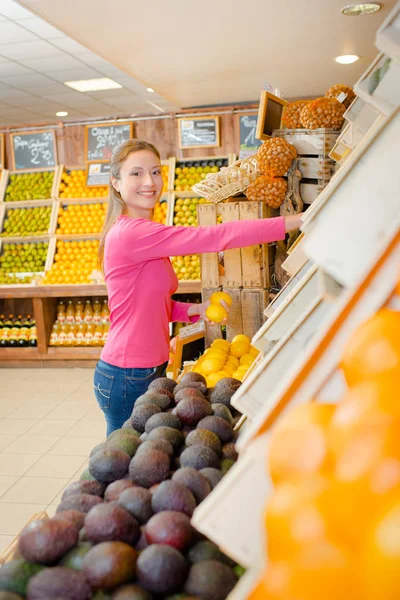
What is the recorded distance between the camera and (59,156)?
653 cm

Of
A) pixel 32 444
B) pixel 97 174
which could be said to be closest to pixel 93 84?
pixel 97 174

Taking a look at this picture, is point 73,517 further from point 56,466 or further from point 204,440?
point 56,466

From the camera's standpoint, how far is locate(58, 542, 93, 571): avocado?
2.93 feet

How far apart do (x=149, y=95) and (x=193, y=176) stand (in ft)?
15.2

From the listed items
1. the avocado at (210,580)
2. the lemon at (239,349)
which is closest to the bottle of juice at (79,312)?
the lemon at (239,349)

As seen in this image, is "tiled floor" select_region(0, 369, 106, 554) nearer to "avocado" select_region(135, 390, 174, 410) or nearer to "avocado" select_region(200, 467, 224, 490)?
"avocado" select_region(135, 390, 174, 410)

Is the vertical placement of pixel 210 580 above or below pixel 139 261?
below

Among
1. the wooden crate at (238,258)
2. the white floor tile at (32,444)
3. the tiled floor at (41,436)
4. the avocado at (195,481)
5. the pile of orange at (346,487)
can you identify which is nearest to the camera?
the pile of orange at (346,487)

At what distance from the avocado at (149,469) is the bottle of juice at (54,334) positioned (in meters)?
5.16

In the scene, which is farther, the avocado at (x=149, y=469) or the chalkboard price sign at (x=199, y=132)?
the chalkboard price sign at (x=199, y=132)

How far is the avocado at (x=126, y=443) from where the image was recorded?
1263mm

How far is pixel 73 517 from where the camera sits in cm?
100

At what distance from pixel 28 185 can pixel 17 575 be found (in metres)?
6.22

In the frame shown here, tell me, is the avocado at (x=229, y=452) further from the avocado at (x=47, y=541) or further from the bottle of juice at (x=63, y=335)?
the bottle of juice at (x=63, y=335)
